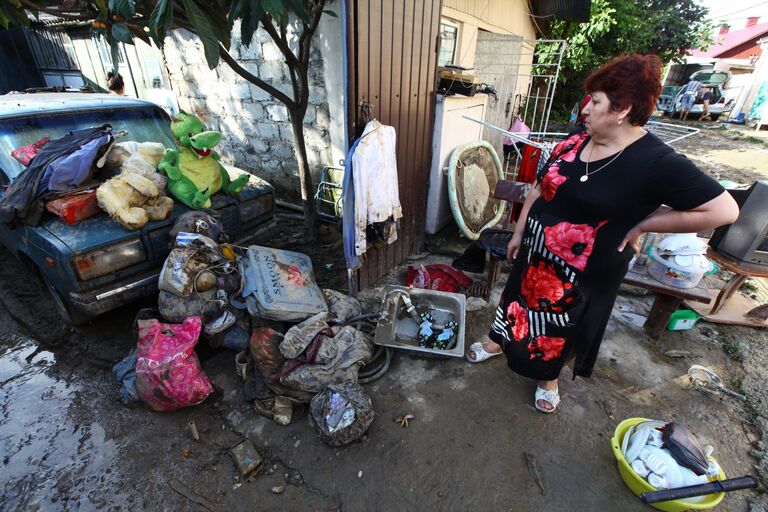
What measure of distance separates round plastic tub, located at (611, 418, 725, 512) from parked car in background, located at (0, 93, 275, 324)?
132 inches

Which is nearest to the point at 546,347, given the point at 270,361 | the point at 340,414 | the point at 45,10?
the point at 340,414

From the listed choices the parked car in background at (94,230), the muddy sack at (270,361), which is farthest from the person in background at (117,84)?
the muddy sack at (270,361)

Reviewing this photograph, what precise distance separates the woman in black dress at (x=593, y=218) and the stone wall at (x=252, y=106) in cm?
285

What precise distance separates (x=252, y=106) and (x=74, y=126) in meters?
2.00

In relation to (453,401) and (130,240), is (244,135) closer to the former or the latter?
(130,240)

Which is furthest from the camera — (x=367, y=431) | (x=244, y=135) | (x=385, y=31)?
(x=244, y=135)

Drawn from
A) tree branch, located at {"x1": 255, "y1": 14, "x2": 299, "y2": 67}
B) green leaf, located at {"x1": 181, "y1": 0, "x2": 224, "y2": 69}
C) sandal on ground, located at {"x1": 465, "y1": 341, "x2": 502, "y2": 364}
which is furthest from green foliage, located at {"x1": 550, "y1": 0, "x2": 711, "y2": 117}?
green leaf, located at {"x1": 181, "y1": 0, "x2": 224, "y2": 69}

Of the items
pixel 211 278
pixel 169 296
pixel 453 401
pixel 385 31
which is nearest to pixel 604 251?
pixel 453 401

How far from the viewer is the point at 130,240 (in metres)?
2.66

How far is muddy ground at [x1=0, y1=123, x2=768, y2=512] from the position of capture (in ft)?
6.62

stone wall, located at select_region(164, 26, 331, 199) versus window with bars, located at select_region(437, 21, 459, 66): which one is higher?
window with bars, located at select_region(437, 21, 459, 66)

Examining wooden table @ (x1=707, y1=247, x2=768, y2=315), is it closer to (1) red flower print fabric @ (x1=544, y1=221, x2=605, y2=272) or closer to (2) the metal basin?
(1) red flower print fabric @ (x1=544, y1=221, x2=605, y2=272)

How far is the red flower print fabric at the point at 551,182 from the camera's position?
1946 mm

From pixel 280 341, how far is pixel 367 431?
88 centimetres
